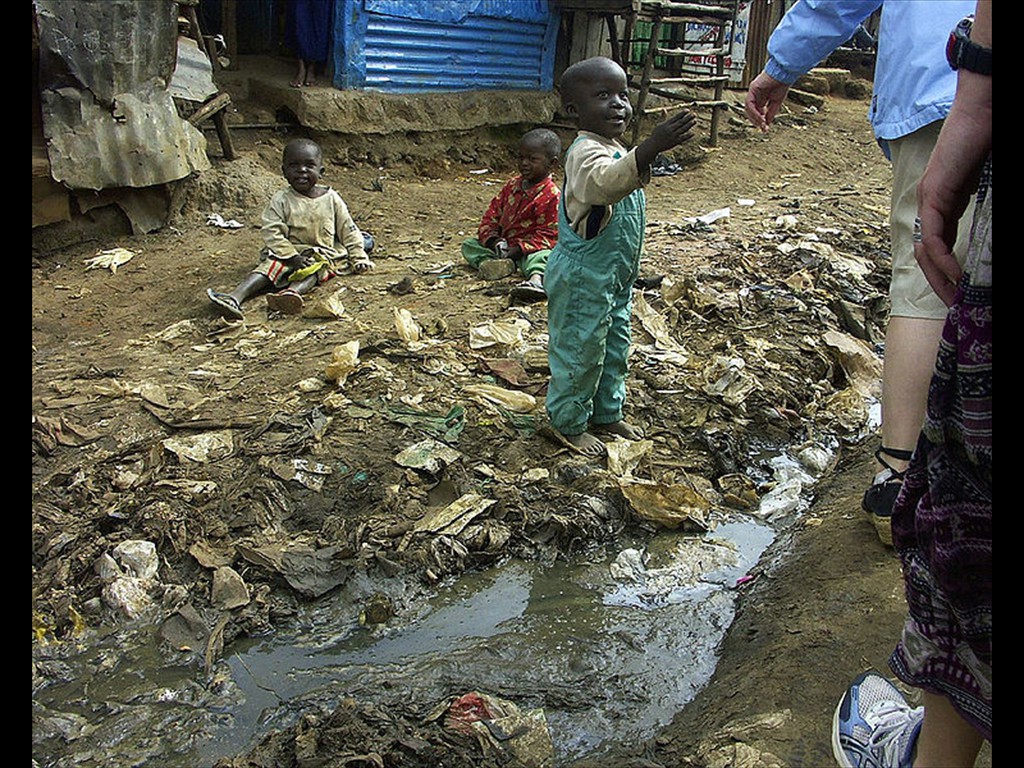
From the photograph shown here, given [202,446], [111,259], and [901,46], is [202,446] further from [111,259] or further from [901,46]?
[111,259]

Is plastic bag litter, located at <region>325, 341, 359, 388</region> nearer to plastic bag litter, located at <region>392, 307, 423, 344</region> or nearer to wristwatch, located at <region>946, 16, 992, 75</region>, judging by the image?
plastic bag litter, located at <region>392, 307, 423, 344</region>

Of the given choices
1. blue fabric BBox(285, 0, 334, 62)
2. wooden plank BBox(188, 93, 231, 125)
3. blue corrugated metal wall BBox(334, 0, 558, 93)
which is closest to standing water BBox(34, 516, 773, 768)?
wooden plank BBox(188, 93, 231, 125)

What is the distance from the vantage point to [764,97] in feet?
9.51

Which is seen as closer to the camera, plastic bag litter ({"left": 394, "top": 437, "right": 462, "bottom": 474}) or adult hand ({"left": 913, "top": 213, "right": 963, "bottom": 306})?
adult hand ({"left": 913, "top": 213, "right": 963, "bottom": 306})

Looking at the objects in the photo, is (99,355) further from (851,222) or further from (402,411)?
(851,222)

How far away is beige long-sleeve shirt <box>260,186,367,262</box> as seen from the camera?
547 centimetres

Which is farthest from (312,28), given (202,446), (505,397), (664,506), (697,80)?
(664,506)

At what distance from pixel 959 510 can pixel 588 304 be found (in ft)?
6.65

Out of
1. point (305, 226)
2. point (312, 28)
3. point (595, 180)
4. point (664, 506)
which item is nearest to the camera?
point (595, 180)

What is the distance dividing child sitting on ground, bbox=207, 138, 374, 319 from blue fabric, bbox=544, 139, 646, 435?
247 centimetres

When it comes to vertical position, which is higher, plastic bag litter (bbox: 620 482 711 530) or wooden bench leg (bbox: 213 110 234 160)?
wooden bench leg (bbox: 213 110 234 160)

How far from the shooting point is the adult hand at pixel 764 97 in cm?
286

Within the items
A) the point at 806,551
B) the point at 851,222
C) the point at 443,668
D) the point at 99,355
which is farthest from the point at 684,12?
the point at 443,668

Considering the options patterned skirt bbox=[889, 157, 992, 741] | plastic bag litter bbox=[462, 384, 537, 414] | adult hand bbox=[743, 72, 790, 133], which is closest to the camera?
patterned skirt bbox=[889, 157, 992, 741]
